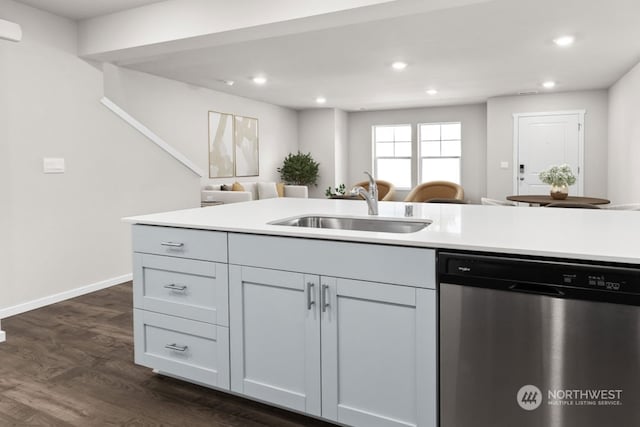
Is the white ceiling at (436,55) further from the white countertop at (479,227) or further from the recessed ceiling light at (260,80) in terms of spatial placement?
the white countertop at (479,227)

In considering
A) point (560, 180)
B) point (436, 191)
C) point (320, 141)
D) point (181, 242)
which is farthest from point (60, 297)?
point (320, 141)

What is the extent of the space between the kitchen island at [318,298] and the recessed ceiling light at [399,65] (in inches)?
142

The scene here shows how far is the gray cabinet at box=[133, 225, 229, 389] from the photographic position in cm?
205

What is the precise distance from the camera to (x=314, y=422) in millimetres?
1954

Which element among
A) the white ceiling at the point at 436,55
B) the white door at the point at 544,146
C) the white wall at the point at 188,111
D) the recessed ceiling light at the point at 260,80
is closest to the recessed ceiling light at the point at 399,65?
the white ceiling at the point at 436,55

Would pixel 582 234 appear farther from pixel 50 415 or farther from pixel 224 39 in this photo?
pixel 224 39

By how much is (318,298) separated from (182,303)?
746 mm

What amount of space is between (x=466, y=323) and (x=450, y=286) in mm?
133

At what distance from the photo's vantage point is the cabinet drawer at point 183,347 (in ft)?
6.79

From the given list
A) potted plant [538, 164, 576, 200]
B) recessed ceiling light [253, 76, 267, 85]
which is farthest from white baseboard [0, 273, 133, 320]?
potted plant [538, 164, 576, 200]

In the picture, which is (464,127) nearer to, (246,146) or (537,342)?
(246,146)

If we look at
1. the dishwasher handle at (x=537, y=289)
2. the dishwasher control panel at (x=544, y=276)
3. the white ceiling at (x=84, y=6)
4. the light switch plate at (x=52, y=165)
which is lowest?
the dishwasher handle at (x=537, y=289)

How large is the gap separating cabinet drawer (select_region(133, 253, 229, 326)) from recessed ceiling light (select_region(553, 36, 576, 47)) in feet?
13.9

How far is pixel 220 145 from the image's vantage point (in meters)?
7.37
